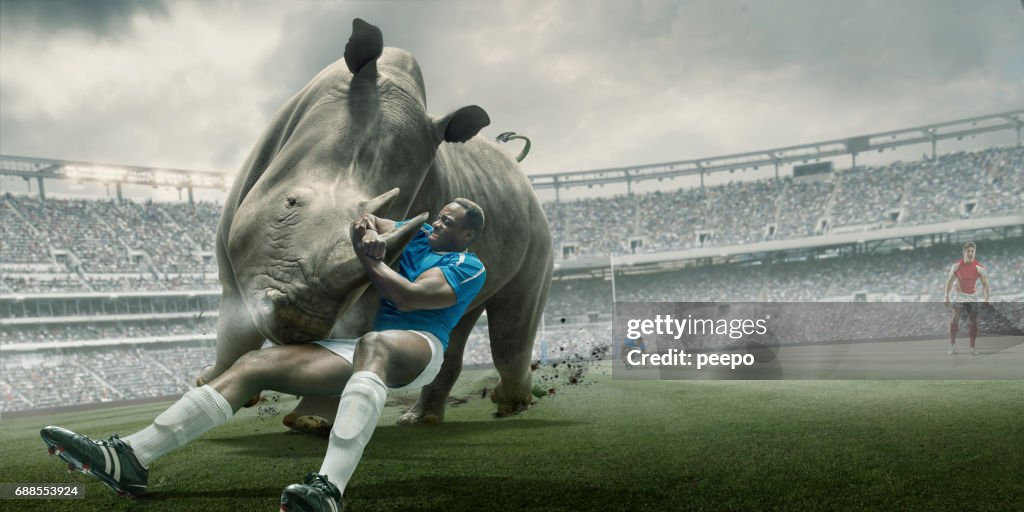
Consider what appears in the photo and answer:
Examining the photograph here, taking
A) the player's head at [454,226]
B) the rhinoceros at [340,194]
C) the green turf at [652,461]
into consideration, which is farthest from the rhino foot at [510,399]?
the player's head at [454,226]

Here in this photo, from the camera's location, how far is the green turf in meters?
2.19

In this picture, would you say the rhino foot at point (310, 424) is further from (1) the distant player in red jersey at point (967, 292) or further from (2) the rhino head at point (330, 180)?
(1) the distant player in red jersey at point (967, 292)

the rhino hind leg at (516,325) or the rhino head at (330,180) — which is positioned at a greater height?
the rhino head at (330,180)

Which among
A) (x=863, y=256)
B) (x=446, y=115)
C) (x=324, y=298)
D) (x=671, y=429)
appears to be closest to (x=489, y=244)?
(x=446, y=115)

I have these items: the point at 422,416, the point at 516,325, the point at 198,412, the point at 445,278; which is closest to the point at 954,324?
the point at 516,325

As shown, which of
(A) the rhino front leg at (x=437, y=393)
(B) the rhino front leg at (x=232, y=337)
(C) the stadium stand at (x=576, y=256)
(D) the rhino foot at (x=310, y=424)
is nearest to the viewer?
(B) the rhino front leg at (x=232, y=337)

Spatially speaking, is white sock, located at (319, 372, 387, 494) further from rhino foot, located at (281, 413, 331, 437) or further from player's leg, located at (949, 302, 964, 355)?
player's leg, located at (949, 302, 964, 355)

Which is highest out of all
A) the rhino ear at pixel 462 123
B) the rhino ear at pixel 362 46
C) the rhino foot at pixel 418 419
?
the rhino ear at pixel 362 46

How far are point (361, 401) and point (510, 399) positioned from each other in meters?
2.92

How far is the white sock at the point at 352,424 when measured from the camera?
173 cm

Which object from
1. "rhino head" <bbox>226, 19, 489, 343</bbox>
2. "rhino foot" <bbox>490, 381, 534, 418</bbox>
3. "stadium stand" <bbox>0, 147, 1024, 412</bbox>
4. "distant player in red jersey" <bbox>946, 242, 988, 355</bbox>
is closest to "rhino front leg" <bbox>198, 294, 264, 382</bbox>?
"rhino head" <bbox>226, 19, 489, 343</bbox>

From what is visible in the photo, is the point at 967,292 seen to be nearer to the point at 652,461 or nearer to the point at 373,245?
the point at 652,461

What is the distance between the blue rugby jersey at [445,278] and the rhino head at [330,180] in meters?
0.13

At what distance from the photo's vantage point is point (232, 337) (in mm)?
2740
